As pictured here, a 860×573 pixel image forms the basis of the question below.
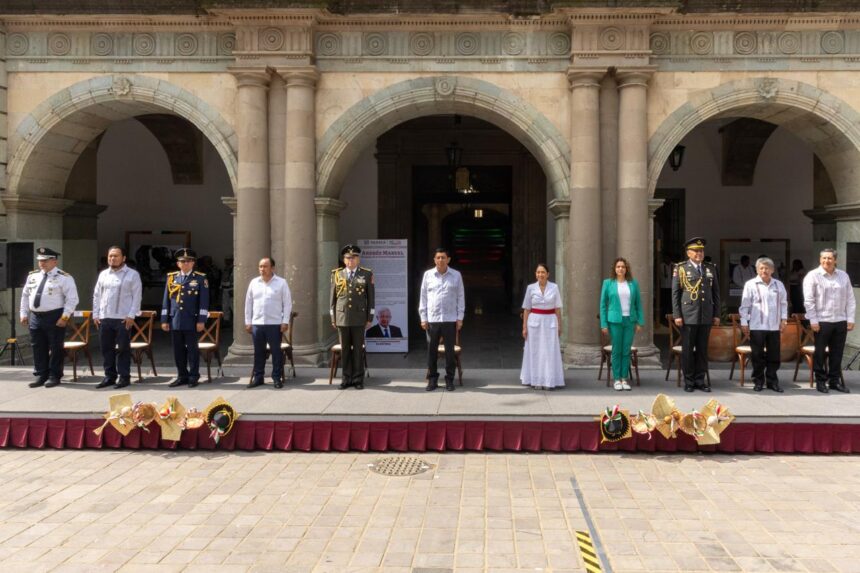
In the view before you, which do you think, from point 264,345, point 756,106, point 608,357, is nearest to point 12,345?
point 264,345

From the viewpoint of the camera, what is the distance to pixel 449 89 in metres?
9.25

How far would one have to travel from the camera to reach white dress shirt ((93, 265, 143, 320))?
8.09 meters

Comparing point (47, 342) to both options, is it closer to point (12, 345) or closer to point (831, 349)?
point (12, 345)

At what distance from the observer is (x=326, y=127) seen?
9383 millimetres

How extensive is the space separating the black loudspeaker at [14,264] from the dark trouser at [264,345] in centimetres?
377

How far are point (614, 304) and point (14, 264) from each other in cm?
830

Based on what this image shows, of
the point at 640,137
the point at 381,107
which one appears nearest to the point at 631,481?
the point at 640,137

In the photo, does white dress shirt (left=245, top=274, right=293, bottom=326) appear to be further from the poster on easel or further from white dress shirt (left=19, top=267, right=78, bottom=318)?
the poster on easel

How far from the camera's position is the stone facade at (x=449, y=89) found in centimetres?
902

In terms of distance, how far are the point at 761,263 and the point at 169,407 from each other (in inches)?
269

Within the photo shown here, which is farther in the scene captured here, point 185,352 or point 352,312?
point 185,352

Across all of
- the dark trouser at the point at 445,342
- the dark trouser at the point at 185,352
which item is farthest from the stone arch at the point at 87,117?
the dark trouser at the point at 445,342

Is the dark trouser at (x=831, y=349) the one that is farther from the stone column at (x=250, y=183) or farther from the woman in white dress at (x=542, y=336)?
the stone column at (x=250, y=183)

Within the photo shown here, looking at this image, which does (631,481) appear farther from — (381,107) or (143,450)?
(381,107)
